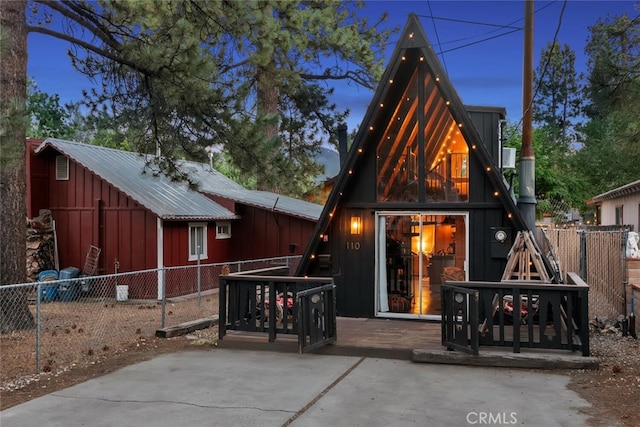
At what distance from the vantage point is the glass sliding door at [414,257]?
10.0m

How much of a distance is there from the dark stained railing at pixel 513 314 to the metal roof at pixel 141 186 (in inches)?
383

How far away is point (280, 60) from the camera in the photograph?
58.3 feet

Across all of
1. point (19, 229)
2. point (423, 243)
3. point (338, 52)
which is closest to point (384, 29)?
point (338, 52)

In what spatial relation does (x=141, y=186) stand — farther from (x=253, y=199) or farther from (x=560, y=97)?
(x=560, y=97)

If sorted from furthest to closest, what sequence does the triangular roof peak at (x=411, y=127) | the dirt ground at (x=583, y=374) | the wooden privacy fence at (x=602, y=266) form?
the wooden privacy fence at (x=602, y=266) < the triangular roof peak at (x=411, y=127) < the dirt ground at (x=583, y=374)

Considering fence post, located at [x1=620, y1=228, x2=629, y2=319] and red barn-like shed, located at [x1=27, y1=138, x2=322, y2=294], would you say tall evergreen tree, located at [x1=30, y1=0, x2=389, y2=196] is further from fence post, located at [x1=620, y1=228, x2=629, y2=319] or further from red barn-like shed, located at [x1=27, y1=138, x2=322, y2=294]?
fence post, located at [x1=620, y1=228, x2=629, y2=319]

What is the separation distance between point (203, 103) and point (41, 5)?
148 inches

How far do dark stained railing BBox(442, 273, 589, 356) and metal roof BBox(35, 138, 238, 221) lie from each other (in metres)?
9.73

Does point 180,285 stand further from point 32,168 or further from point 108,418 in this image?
point 108,418

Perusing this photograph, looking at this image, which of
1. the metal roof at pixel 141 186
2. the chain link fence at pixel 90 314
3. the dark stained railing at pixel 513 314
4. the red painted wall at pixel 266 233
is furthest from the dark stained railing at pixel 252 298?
the red painted wall at pixel 266 233

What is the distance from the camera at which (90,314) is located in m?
13.2

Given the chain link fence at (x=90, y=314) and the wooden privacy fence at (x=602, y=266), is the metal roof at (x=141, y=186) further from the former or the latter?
the wooden privacy fence at (x=602, y=266)

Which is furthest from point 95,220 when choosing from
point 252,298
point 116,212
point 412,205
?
point 412,205

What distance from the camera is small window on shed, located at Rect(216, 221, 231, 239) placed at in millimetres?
19156
